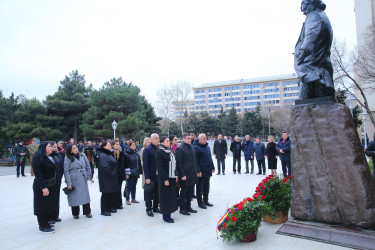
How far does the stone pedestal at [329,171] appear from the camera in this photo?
337 cm

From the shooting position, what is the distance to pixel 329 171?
3613mm

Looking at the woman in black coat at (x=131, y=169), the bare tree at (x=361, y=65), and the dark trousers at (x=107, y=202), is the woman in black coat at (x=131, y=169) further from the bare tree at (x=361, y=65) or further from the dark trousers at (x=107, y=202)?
the bare tree at (x=361, y=65)

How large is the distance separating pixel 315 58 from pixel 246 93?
83.5 metres

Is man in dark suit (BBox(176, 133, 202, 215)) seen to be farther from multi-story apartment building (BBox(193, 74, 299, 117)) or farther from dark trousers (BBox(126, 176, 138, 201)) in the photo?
multi-story apartment building (BBox(193, 74, 299, 117))

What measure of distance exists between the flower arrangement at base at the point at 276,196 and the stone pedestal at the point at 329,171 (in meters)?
0.40

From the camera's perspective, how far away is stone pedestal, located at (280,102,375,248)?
3.37m

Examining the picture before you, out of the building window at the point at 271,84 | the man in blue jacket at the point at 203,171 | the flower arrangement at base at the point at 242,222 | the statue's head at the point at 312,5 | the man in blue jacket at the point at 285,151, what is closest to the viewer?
the flower arrangement at base at the point at 242,222

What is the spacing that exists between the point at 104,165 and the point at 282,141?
6431 mm

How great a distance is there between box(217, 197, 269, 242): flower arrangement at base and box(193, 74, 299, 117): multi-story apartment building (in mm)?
72792

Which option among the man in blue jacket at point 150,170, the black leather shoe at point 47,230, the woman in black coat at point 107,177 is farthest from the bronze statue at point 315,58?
the black leather shoe at point 47,230

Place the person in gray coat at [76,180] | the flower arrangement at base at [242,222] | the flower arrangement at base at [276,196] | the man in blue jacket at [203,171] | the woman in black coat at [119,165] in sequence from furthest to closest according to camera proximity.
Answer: the woman in black coat at [119,165]
the man in blue jacket at [203,171]
the person in gray coat at [76,180]
the flower arrangement at base at [276,196]
the flower arrangement at base at [242,222]

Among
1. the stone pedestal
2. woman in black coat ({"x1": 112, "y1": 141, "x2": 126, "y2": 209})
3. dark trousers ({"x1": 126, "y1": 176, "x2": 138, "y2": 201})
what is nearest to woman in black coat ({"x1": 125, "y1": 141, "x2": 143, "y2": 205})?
dark trousers ({"x1": 126, "y1": 176, "x2": 138, "y2": 201})

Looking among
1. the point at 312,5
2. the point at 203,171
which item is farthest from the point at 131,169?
the point at 312,5

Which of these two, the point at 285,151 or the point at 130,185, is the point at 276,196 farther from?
the point at 285,151
